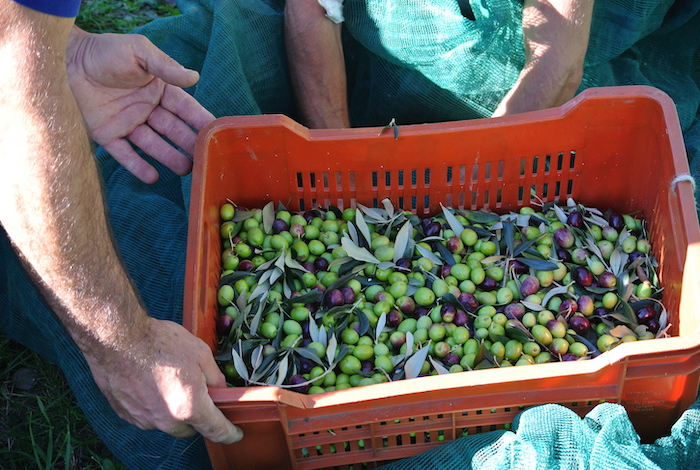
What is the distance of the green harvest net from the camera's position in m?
2.12

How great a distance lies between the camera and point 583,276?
76.6 inches

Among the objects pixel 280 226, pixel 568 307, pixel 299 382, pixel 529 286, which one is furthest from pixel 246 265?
pixel 568 307

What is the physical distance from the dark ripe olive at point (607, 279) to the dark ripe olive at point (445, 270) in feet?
1.39

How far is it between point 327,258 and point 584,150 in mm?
832

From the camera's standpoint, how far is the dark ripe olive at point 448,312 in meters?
1.87

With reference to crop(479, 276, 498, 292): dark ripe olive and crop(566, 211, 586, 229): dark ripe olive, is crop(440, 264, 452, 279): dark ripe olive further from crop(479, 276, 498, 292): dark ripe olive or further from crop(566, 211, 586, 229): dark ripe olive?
crop(566, 211, 586, 229): dark ripe olive

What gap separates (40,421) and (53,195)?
111 cm

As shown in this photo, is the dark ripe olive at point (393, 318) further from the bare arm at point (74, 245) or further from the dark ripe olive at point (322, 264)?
the bare arm at point (74, 245)

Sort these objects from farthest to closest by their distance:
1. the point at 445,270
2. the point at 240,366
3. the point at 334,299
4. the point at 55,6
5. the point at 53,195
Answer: the point at 445,270 → the point at 334,299 → the point at 240,366 → the point at 55,6 → the point at 53,195

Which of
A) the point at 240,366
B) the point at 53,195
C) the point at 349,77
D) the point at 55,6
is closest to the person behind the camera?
the point at 53,195

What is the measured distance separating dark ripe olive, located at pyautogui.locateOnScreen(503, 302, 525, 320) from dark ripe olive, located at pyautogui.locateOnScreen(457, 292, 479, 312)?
3.4 inches

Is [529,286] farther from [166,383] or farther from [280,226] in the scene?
[166,383]

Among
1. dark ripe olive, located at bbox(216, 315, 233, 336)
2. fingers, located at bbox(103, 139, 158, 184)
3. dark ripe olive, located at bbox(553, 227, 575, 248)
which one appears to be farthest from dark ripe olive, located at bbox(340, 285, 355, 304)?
fingers, located at bbox(103, 139, 158, 184)

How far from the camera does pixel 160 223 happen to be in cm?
226
